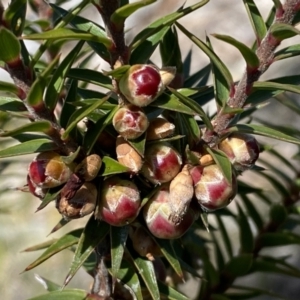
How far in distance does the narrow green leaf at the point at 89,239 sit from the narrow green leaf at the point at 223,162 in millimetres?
175

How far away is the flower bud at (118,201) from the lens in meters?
0.56

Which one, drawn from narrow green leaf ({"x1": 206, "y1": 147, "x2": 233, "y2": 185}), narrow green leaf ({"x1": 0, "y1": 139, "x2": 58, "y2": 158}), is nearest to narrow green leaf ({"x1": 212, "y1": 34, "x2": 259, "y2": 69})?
narrow green leaf ({"x1": 206, "y1": 147, "x2": 233, "y2": 185})

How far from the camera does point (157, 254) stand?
683 millimetres

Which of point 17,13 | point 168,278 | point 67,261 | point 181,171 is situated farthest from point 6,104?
point 67,261

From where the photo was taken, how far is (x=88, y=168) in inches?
21.5

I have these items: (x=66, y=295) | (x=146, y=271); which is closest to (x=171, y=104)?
(x=146, y=271)

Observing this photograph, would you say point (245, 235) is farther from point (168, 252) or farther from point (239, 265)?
point (168, 252)

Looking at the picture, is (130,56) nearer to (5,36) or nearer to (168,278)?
(5,36)

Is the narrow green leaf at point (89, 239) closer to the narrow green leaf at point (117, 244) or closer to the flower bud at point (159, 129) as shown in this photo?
the narrow green leaf at point (117, 244)

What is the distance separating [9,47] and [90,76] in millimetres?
137

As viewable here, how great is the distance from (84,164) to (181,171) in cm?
11

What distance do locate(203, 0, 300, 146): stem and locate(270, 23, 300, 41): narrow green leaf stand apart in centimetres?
1

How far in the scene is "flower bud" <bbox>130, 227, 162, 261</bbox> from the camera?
0.67 metres

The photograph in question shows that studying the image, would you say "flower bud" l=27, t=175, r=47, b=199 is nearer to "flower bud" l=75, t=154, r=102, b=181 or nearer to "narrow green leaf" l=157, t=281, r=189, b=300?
"flower bud" l=75, t=154, r=102, b=181
